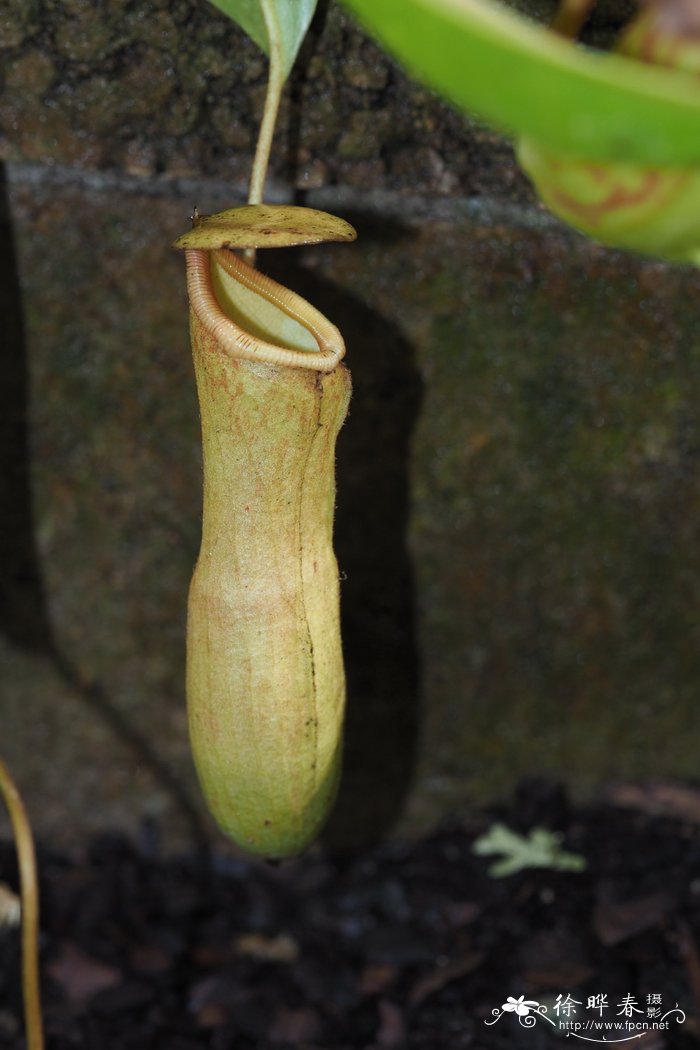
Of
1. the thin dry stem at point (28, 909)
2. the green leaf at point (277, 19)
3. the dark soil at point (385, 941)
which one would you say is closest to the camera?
the green leaf at point (277, 19)

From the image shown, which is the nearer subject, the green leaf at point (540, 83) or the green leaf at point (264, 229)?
the green leaf at point (540, 83)

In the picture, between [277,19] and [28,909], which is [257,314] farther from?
[28,909]

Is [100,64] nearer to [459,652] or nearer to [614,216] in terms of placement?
[614,216]

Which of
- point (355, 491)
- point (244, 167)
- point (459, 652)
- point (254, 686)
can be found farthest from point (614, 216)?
point (459, 652)

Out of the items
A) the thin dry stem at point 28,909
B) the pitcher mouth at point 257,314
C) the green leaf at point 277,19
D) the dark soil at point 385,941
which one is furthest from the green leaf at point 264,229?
the dark soil at point 385,941

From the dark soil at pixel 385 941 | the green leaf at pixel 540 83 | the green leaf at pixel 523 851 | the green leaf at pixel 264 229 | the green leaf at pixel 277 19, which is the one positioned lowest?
the dark soil at pixel 385 941

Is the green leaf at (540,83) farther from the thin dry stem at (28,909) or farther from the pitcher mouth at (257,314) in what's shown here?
the thin dry stem at (28,909)

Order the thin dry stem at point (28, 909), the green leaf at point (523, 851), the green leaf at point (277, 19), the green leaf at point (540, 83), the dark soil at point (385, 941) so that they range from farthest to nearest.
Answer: the green leaf at point (523, 851)
the dark soil at point (385, 941)
the thin dry stem at point (28, 909)
the green leaf at point (277, 19)
the green leaf at point (540, 83)
